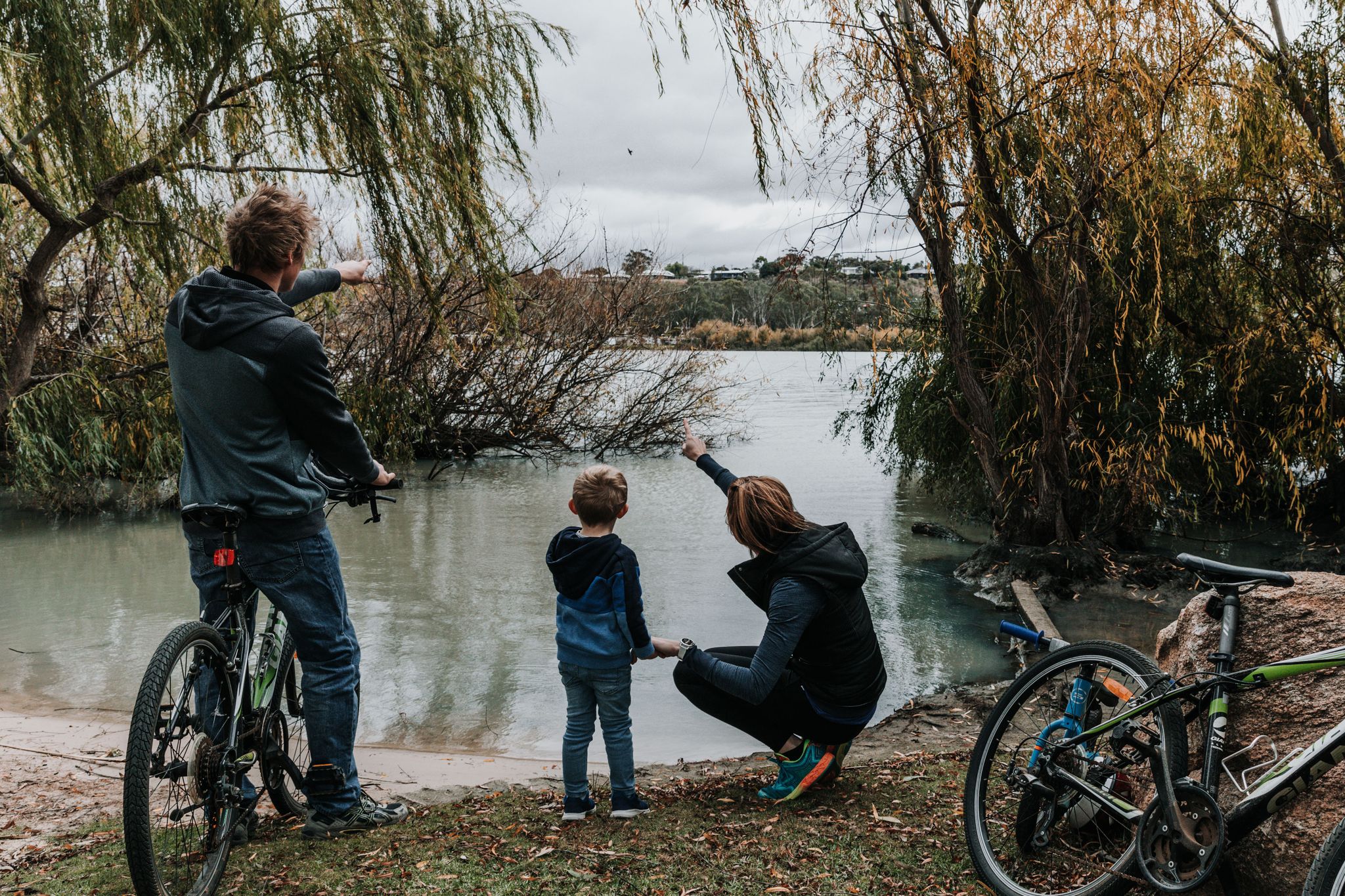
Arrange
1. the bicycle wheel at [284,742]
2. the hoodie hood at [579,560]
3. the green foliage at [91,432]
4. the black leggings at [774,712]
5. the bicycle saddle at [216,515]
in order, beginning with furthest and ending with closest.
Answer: the green foliage at [91,432] → the black leggings at [774,712] → the hoodie hood at [579,560] → the bicycle wheel at [284,742] → the bicycle saddle at [216,515]

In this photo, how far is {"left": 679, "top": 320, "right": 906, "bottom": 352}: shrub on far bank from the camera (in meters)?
8.70

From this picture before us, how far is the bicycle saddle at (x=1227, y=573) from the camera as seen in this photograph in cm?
→ 254

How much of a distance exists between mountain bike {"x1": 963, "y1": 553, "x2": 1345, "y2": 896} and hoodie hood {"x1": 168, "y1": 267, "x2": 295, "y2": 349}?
226cm

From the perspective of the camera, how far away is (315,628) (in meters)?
3.06

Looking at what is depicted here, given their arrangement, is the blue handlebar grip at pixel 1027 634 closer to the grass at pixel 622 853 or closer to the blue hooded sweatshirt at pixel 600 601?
the grass at pixel 622 853

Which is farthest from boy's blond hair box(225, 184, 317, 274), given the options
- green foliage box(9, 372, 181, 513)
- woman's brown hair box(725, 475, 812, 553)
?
green foliage box(9, 372, 181, 513)

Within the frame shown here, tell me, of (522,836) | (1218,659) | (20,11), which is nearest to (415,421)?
(20,11)

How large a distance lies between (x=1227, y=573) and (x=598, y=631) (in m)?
1.81

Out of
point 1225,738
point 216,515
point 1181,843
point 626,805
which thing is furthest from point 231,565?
point 1225,738

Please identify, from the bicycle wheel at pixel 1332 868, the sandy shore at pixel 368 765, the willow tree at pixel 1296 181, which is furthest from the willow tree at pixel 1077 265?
the bicycle wheel at pixel 1332 868

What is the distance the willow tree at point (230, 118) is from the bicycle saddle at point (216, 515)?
335cm

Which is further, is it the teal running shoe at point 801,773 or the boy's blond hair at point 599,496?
the teal running shoe at point 801,773

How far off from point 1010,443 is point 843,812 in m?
6.72

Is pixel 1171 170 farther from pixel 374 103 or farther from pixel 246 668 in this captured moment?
pixel 246 668
